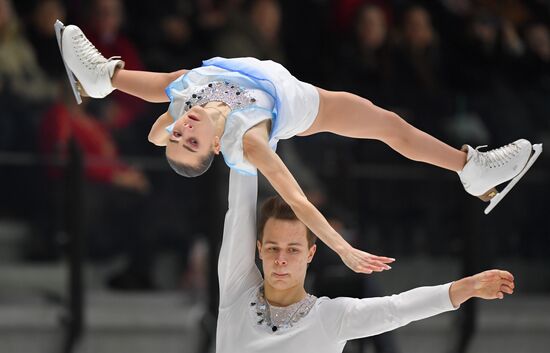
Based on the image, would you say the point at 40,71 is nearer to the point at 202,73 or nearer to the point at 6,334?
the point at 6,334

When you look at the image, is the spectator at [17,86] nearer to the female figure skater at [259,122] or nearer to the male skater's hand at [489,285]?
the female figure skater at [259,122]

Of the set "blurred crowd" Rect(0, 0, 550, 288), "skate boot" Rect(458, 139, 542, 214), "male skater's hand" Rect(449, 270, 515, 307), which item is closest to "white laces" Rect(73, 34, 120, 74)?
"skate boot" Rect(458, 139, 542, 214)

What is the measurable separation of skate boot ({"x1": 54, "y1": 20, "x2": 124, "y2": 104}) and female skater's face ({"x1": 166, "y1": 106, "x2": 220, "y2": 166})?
76 cm

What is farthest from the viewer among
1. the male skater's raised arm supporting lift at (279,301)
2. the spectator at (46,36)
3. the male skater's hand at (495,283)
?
the spectator at (46,36)

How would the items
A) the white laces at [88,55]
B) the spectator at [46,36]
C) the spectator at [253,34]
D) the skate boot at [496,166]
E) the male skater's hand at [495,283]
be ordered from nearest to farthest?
the male skater's hand at [495,283], the white laces at [88,55], the skate boot at [496,166], the spectator at [46,36], the spectator at [253,34]

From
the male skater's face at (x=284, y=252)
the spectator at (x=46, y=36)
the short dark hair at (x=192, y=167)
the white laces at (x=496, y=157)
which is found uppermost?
the spectator at (x=46, y=36)

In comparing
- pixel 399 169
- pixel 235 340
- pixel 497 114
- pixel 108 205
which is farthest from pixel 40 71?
pixel 235 340

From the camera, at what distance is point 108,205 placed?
797 centimetres

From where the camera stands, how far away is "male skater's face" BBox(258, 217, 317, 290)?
4.96 meters

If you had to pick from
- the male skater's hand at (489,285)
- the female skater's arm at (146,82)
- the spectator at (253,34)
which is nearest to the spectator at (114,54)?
the spectator at (253,34)

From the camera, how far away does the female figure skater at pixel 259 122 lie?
5.00m

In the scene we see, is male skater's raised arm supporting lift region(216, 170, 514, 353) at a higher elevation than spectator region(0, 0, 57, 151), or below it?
below

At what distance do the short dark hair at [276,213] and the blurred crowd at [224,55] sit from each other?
2.75m

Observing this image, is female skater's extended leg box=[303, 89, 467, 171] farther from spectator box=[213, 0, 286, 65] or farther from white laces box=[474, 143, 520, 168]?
spectator box=[213, 0, 286, 65]
